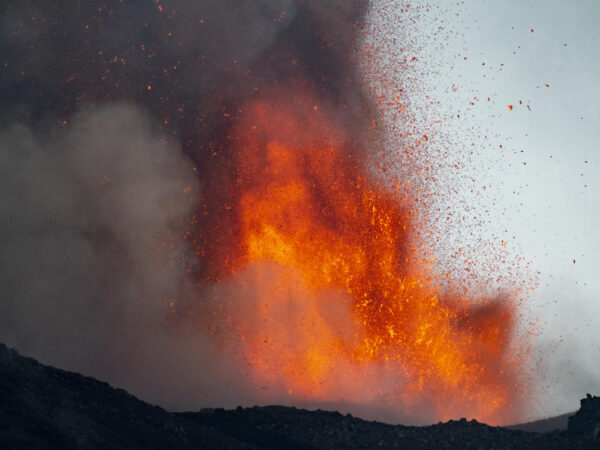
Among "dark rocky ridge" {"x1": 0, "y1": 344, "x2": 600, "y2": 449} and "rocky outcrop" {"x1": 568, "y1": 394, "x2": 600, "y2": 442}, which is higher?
"rocky outcrop" {"x1": 568, "y1": 394, "x2": 600, "y2": 442}

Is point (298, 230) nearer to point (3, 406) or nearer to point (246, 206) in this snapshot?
point (246, 206)

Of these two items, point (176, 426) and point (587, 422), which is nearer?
point (176, 426)

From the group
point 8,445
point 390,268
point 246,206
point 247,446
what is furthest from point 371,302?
point 8,445

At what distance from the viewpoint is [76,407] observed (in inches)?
661

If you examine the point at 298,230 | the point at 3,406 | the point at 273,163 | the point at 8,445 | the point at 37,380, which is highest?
the point at 273,163

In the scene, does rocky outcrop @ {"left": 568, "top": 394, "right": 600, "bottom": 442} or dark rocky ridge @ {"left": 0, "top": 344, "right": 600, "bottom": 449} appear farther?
rocky outcrop @ {"left": 568, "top": 394, "right": 600, "bottom": 442}

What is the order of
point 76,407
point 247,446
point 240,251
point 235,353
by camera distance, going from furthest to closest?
point 240,251 < point 235,353 < point 247,446 < point 76,407

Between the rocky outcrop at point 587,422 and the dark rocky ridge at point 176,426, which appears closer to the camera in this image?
the dark rocky ridge at point 176,426

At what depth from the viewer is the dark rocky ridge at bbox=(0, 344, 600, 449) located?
15156 mm

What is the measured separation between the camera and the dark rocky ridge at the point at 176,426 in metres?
15.2

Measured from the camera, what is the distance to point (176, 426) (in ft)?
62.4

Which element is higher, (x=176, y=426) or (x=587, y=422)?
(x=587, y=422)

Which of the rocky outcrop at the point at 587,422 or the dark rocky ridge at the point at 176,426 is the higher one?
the rocky outcrop at the point at 587,422

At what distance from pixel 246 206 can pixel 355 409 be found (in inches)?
472
